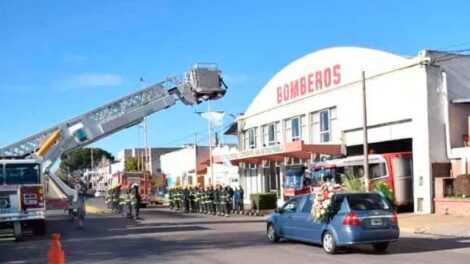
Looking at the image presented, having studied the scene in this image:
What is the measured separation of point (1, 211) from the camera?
20.8 meters

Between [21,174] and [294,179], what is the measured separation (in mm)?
15280

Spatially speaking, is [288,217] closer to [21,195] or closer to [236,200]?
[21,195]

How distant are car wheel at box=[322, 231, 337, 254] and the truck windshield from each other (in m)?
10.4

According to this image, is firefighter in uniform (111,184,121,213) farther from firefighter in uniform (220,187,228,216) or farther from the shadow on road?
the shadow on road

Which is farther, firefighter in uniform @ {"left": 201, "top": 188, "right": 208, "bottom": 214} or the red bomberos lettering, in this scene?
firefighter in uniform @ {"left": 201, "top": 188, "right": 208, "bottom": 214}

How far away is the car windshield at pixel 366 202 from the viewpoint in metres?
15.8

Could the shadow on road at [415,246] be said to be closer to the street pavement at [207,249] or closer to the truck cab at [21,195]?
the street pavement at [207,249]

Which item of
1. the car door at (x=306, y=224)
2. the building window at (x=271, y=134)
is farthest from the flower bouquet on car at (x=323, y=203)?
the building window at (x=271, y=134)

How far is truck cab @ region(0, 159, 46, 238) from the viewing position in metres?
20.9

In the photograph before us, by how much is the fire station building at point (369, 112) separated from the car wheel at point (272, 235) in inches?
461

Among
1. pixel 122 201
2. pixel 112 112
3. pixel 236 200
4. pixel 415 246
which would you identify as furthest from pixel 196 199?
pixel 415 246

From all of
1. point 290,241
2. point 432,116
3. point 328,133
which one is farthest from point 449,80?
point 290,241

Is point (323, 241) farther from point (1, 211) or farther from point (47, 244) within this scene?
point (1, 211)

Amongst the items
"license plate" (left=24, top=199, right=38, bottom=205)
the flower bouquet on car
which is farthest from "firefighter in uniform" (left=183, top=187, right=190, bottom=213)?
the flower bouquet on car
